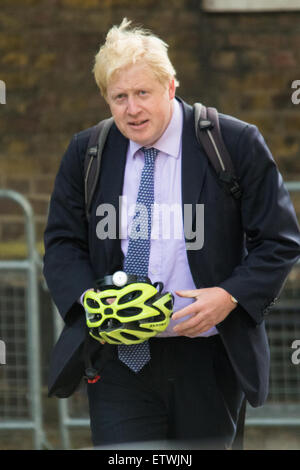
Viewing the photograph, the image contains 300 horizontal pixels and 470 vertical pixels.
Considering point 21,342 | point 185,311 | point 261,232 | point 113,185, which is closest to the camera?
point 185,311

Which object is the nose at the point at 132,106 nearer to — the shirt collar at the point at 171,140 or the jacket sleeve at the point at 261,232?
the shirt collar at the point at 171,140

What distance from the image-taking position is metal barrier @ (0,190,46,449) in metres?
5.73

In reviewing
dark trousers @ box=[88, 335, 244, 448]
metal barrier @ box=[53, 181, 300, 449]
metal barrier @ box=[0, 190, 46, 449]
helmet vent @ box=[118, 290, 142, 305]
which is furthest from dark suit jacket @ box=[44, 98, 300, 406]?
metal barrier @ box=[53, 181, 300, 449]

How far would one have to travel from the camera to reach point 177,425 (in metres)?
3.74

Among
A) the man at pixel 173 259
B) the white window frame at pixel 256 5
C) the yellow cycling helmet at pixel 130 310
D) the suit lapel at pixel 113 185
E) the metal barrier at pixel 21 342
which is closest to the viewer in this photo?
the yellow cycling helmet at pixel 130 310

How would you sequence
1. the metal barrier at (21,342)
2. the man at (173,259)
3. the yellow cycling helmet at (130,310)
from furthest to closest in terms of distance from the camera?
the metal barrier at (21,342)
the man at (173,259)
the yellow cycling helmet at (130,310)

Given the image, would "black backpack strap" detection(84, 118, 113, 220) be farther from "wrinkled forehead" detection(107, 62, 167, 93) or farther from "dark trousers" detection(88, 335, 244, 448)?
"dark trousers" detection(88, 335, 244, 448)

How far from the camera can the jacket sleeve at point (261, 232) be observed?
3.61 metres

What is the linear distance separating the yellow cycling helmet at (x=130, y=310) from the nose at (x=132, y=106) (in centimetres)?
56

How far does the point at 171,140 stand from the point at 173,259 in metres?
0.44

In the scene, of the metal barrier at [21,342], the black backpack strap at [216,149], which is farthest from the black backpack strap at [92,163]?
the metal barrier at [21,342]

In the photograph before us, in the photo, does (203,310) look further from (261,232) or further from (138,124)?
(138,124)

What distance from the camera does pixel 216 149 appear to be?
3682mm

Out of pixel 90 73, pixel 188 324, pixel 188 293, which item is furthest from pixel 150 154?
pixel 90 73
